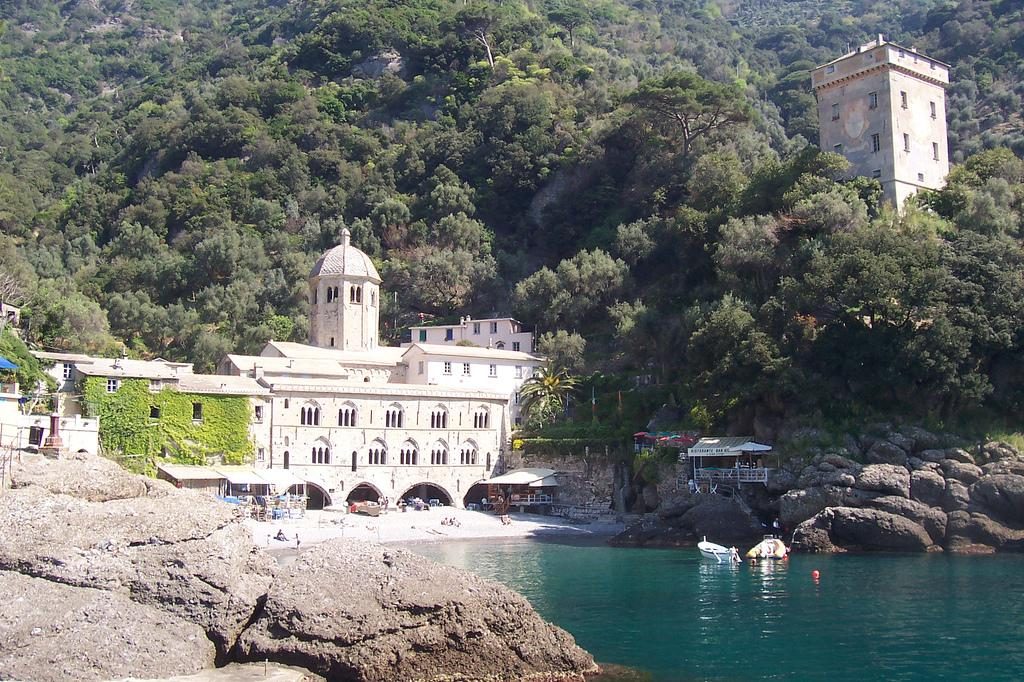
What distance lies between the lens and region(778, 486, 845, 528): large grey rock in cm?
4591

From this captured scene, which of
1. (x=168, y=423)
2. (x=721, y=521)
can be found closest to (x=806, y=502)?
(x=721, y=521)

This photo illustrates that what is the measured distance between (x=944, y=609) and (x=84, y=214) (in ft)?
260

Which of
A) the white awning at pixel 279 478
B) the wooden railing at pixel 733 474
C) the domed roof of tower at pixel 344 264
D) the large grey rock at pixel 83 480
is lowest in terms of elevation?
the white awning at pixel 279 478

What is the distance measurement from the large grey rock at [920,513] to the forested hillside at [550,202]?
5.48 m

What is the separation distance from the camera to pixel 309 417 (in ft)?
187

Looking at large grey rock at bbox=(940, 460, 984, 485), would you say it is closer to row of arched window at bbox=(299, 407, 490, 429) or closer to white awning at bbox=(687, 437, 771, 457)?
white awning at bbox=(687, 437, 771, 457)

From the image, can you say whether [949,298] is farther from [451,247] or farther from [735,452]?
[451,247]

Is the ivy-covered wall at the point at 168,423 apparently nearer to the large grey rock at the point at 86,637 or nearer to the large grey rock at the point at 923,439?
the large grey rock at the point at 923,439

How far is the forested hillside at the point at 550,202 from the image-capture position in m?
49.8

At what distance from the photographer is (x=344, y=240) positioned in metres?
68.7

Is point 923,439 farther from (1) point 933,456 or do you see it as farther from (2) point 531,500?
(2) point 531,500

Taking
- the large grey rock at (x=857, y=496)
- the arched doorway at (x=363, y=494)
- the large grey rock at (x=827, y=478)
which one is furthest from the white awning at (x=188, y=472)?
the large grey rock at (x=857, y=496)

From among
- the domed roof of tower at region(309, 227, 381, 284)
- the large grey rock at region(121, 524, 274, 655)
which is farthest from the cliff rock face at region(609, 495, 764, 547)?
the large grey rock at region(121, 524, 274, 655)

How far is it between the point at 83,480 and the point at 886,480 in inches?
1341
